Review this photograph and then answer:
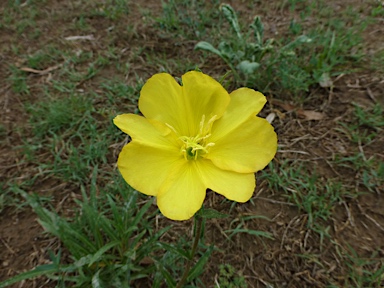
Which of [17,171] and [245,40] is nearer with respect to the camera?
[17,171]

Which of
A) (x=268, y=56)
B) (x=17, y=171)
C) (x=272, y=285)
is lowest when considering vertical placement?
(x=272, y=285)

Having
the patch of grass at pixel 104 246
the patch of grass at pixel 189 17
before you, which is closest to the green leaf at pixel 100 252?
the patch of grass at pixel 104 246

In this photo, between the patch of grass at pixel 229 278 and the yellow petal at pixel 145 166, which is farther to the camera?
the patch of grass at pixel 229 278

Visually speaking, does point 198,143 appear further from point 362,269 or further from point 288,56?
point 288,56

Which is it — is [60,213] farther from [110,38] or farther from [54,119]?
[110,38]

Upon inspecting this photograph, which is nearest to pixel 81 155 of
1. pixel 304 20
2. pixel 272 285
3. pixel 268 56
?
pixel 272 285

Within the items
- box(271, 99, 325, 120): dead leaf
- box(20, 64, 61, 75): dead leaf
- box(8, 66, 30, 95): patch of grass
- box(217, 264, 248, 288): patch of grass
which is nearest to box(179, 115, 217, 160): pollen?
box(217, 264, 248, 288): patch of grass

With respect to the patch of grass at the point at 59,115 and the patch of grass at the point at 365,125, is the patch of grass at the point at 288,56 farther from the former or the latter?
the patch of grass at the point at 59,115
